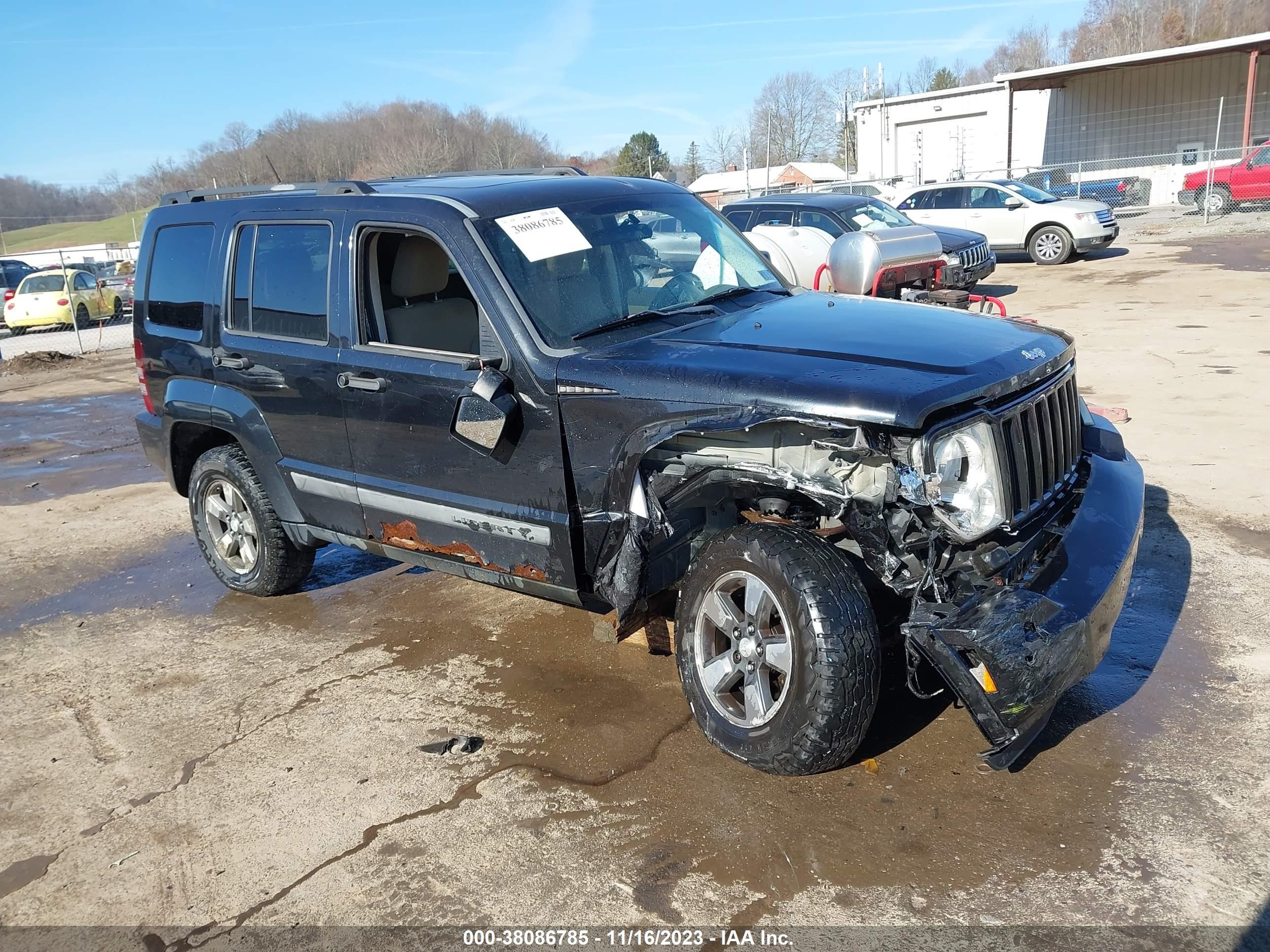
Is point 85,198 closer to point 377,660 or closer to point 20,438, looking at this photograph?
point 20,438

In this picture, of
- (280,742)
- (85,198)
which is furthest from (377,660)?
(85,198)

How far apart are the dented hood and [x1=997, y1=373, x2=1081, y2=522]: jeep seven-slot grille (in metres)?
0.09

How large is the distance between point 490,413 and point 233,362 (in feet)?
6.06

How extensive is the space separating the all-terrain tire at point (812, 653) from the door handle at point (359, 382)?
174 cm

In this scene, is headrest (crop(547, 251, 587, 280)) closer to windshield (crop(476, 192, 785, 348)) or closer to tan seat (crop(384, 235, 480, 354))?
windshield (crop(476, 192, 785, 348))

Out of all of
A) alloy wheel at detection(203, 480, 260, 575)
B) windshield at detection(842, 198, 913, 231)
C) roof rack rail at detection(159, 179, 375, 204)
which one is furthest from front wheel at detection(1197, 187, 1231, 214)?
alloy wheel at detection(203, 480, 260, 575)

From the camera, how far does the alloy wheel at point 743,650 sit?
134 inches

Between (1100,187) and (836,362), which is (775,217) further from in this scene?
(1100,187)

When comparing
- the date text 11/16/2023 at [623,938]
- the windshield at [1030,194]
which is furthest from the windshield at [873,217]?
the date text 11/16/2023 at [623,938]

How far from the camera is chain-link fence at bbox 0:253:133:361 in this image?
69.4 ft

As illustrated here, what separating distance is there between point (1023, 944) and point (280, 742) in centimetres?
282

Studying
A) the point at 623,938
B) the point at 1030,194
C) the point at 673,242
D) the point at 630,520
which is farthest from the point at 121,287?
the point at 623,938

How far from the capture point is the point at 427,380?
416cm

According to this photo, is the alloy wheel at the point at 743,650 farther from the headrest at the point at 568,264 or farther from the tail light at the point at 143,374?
the tail light at the point at 143,374
